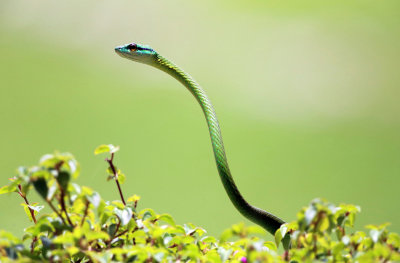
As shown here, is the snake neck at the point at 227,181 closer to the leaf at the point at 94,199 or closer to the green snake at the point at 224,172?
the green snake at the point at 224,172

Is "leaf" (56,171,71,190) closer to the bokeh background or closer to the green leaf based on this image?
the green leaf

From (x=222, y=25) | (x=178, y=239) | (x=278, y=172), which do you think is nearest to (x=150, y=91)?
(x=222, y=25)

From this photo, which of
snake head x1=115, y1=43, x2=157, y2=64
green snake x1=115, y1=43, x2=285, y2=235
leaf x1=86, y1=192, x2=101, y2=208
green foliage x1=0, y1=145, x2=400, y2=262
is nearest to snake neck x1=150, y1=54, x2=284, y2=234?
green snake x1=115, y1=43, x2=285, y2=235

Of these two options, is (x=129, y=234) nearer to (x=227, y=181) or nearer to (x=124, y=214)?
(x=124, y=214)

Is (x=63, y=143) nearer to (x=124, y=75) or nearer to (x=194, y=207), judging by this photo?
(x=124, y=75)

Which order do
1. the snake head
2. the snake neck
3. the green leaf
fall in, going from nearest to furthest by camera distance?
1. the green leaf
2. the snake neck
3. the snake head

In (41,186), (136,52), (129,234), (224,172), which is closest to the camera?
(41,186)

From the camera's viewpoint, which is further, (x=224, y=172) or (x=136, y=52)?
(x=136, y=52)

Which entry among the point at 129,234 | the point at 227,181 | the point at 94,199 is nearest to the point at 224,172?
the point at 227,181
